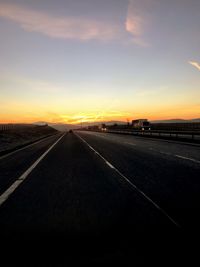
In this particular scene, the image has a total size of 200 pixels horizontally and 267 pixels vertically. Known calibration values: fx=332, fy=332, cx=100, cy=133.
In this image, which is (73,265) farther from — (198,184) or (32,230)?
(198,184)

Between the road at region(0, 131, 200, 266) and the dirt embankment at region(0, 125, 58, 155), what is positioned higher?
the road at region(0, 131, 200, 266)

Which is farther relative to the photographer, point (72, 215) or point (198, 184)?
point (198, 184)

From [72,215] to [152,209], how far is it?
1.59 meters

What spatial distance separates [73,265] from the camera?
387cm

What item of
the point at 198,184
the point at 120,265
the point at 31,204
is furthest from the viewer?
the point at 198,184

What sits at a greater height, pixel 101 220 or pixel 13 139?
pixel 101 220

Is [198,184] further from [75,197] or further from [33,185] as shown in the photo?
[33,185]

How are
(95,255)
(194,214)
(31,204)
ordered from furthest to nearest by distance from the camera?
(31,204), (194,214), (95,255)

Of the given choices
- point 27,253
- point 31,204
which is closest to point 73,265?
point 27,253

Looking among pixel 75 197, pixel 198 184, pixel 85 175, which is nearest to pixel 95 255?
pixel 75 197

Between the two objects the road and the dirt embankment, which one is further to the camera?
the dirt embankment

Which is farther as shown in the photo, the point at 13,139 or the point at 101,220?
the point at 13,139

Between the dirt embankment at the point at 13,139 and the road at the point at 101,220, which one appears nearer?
the road at the point at 101,220

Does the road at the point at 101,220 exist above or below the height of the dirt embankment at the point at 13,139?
above
